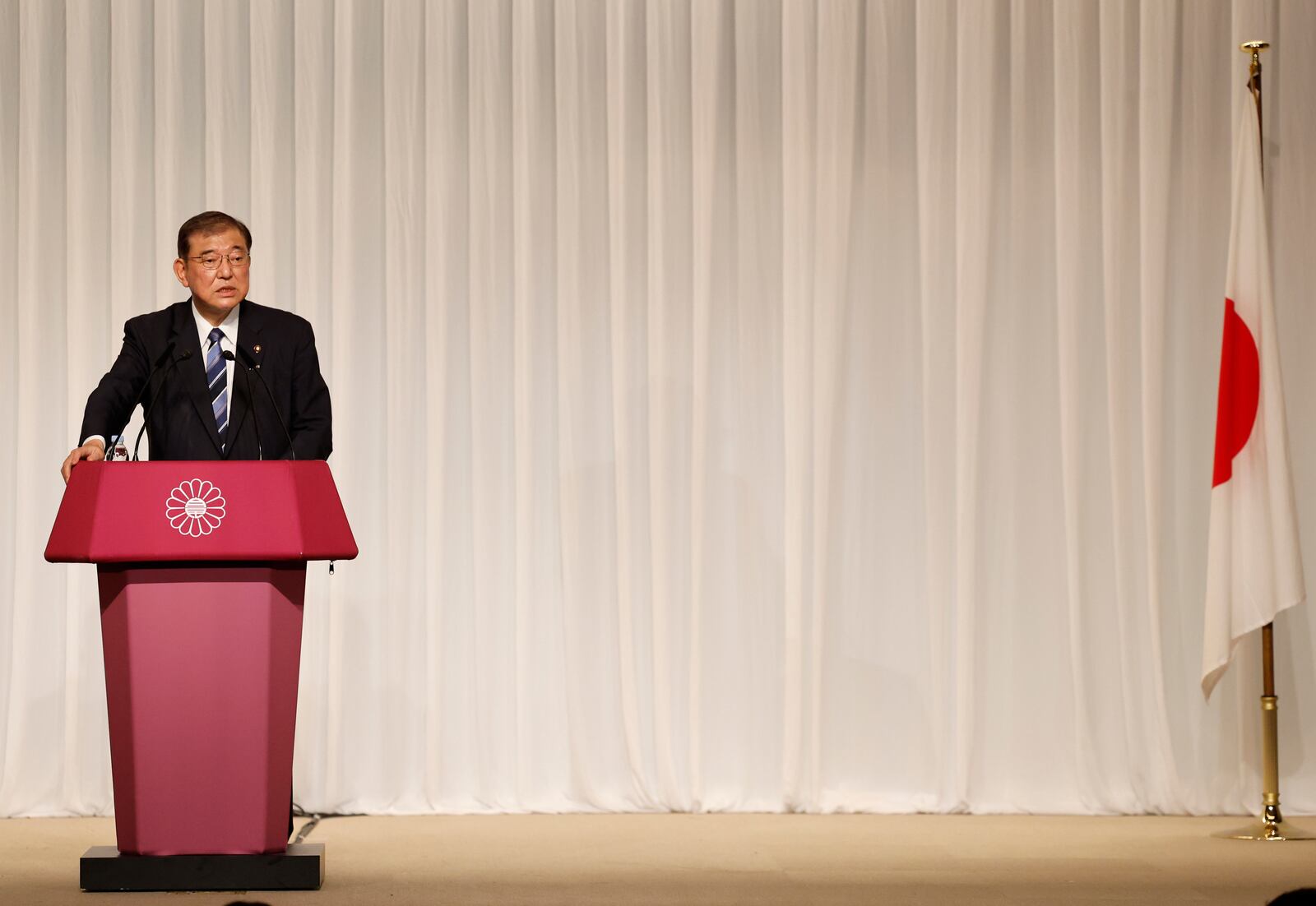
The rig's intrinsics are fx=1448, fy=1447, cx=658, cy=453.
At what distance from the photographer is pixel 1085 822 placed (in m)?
4.83

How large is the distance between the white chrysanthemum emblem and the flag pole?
323cm

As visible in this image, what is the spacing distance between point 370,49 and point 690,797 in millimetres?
2894

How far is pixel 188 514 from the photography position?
3131 mm

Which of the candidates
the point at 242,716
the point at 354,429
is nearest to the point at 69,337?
the point at 354,429

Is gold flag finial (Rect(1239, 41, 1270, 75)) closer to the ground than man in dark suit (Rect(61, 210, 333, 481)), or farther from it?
farther from it

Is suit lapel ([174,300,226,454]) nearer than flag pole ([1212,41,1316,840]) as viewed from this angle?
Yes

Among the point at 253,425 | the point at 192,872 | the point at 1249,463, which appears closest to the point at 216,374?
the point at 253,425

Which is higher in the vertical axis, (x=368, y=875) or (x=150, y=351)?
(x=150, y=351)

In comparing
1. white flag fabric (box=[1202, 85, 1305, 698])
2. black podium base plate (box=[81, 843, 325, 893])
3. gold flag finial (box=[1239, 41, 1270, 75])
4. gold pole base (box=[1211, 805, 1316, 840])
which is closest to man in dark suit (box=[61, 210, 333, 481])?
black podium base plate (box=[81, 843, 325, 893])

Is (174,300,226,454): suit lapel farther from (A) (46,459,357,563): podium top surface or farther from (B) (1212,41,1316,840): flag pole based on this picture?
(B) (1212,41,1316,840): flag pole

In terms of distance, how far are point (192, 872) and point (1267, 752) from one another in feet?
10.9

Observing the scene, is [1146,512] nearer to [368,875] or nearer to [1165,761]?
[1165,761]

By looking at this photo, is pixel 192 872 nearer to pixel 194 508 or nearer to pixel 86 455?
pixel 194 508

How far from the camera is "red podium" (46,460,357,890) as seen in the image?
10.3 feet
